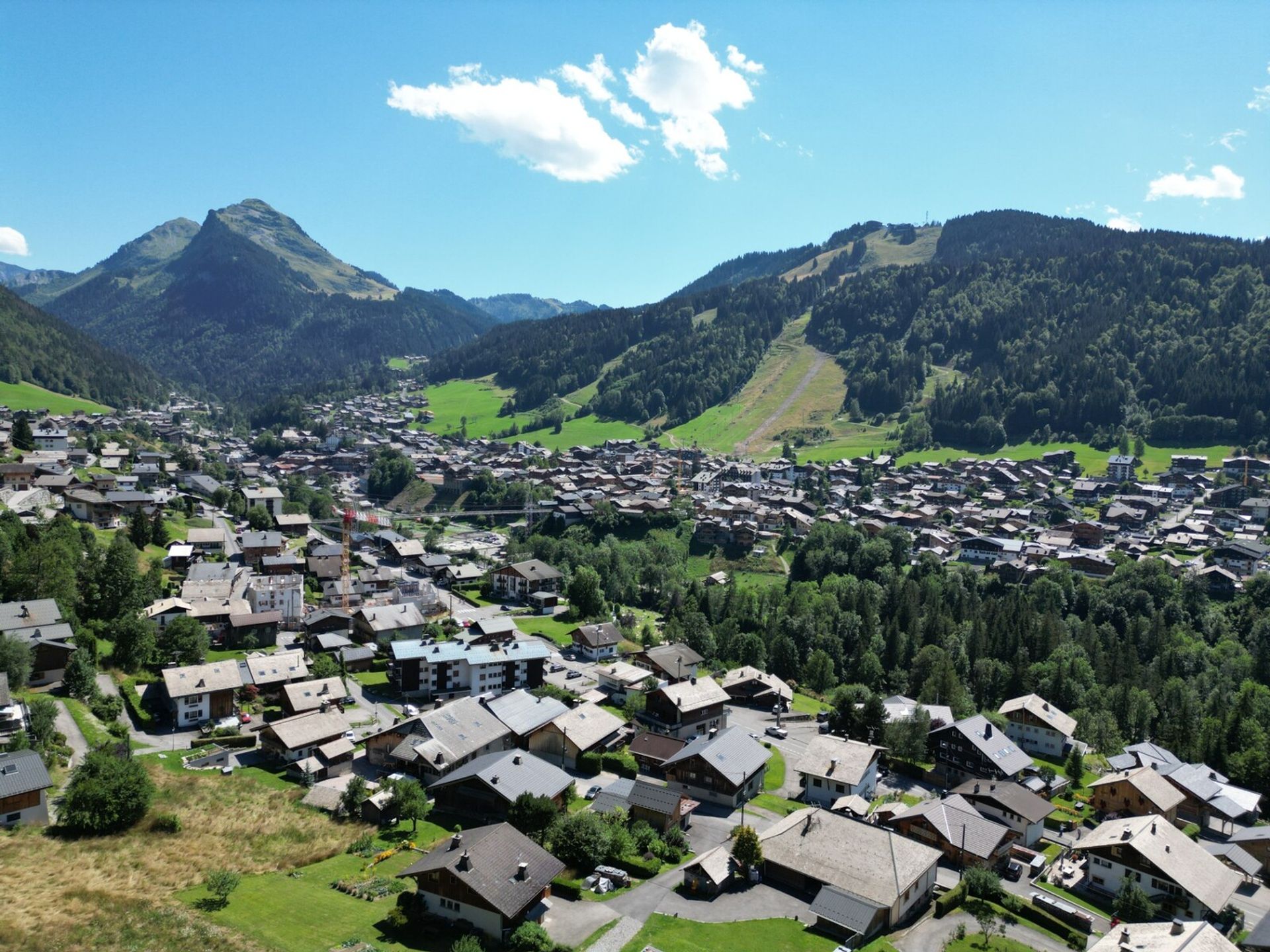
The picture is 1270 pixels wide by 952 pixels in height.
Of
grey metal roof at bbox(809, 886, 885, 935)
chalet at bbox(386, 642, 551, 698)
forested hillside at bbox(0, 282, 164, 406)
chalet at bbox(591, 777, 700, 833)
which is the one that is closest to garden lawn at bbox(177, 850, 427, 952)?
chalet at bbox(591, 777, 700, 833)

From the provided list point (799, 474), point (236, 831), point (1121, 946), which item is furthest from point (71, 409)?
point (1121, 946)

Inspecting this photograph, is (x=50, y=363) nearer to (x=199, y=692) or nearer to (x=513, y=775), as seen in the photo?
(x=199, y=692)

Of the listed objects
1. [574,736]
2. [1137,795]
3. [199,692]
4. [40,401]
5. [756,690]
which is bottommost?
[1137,795]

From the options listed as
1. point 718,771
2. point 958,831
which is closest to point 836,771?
point 718,771

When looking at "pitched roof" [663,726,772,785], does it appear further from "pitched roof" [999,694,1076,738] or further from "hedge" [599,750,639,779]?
"pitched roof" [999,694,1076,738]

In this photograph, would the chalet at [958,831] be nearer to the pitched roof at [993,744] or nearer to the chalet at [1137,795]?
the pitched roof at [993,744]
